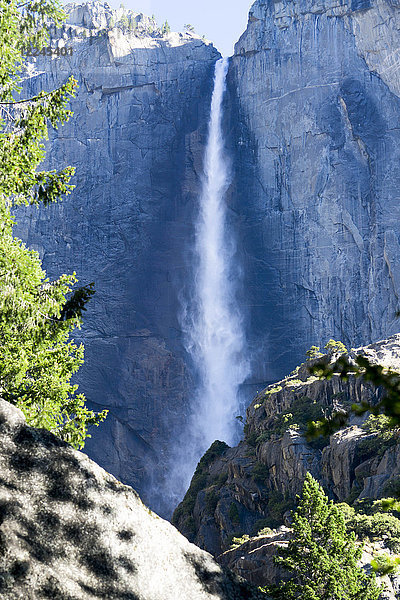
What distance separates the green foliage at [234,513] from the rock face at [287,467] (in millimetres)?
30

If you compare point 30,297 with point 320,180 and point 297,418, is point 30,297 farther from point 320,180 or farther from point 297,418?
point 320,180

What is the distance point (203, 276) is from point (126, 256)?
7.20m

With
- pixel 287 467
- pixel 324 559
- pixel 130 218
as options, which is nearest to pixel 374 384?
pixel 324 559

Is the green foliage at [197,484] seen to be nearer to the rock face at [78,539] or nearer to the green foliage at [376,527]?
the green foliage at [376,527]

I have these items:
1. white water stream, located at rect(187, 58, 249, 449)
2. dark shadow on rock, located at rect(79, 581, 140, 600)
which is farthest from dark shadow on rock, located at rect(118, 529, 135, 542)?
white water stream, located at rect(187, 58, 249, 449)

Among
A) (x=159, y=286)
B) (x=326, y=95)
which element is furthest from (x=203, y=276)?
(x=326, y=95)

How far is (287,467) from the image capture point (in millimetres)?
23359

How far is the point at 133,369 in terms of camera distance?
4962 cm

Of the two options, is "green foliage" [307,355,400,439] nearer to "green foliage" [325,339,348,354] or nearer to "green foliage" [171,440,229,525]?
"green foliage" [171,440,229,525]

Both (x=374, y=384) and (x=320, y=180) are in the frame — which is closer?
(x=374, y=384)

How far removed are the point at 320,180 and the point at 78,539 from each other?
160ft

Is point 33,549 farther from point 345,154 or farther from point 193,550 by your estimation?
point 345,154

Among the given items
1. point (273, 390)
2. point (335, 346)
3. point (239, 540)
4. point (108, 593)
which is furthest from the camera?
point (335, 346)

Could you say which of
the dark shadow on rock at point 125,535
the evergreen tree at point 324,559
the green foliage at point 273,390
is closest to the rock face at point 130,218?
the green foliage at point 273,390
